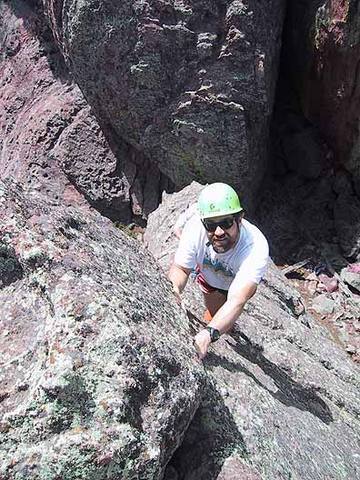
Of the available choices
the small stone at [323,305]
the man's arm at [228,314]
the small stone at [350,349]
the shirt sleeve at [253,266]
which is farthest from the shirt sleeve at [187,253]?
the small stone at [323,305]

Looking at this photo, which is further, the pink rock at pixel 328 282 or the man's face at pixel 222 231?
the pink rock at pixel 328 282

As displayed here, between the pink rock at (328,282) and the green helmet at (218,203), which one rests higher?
the green helmet at (218,203)

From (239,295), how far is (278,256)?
32.1ft

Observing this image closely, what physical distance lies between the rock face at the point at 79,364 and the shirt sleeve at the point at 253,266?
97 centimetres

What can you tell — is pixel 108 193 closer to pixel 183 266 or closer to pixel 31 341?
pixel 183 266

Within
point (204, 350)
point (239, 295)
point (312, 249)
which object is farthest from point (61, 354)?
point (312, 249)

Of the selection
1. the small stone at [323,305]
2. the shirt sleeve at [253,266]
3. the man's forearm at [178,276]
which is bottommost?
the small stone at [323,305]

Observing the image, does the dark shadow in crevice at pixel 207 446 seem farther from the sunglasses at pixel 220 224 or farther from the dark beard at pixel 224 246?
the sunglasses at pixel 220 224

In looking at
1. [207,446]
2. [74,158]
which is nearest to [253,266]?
[207,446]

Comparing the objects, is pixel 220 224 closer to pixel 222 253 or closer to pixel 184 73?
pixel 222 253

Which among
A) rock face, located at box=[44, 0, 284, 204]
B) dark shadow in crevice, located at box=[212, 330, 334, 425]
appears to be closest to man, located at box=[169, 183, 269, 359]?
dark shadow in crevice, located at box=[212, 330, 334, 425]

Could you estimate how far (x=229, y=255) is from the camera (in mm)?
6148

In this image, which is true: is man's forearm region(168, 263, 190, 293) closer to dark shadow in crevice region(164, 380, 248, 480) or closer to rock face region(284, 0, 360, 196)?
dark shadow in crevice region(164, 380, 248, 480)

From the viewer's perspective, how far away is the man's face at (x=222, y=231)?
18.6 feet
